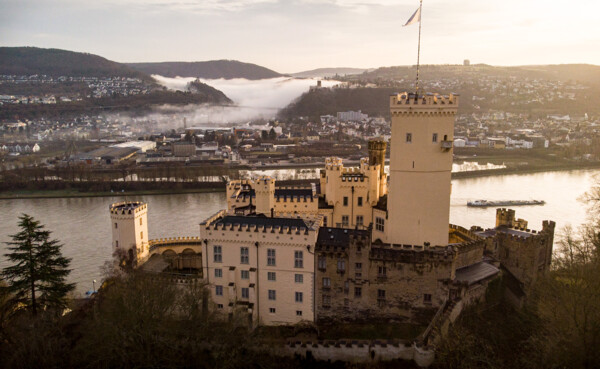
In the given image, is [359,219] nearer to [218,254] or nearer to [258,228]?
[258,228]

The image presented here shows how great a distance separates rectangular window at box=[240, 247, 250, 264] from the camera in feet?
41.8

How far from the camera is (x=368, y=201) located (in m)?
15.5

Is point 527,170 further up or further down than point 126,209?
further down

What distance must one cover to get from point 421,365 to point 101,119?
338 ft

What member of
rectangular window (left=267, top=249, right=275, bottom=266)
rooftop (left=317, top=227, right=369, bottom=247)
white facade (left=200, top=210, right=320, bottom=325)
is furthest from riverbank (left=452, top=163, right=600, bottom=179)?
rectangular window (left=267, top=249, right=275, bottom=266)

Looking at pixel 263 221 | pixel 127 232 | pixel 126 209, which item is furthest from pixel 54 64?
pixel 263 221

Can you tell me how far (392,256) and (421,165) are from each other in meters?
2.65

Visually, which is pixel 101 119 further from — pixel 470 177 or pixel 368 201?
pixel 368 201

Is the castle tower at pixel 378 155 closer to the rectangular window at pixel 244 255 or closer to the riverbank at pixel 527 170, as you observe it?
the rectangular window at pixel 244 255

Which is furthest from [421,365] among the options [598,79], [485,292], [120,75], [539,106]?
[120,75]

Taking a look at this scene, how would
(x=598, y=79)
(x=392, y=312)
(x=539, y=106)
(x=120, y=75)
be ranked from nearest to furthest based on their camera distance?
(x=392, y=312) < (x=539, y=106) < (x=598, y=79) < (x=120, y=75)

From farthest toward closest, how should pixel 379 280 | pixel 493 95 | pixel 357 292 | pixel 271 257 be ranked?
pixel 493 95 < pixel 271 257 < pixel 357 292 < pixel 379 280

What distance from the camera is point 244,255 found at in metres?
12.8

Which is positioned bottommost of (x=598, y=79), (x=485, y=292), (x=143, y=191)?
(x=143, y=191)
